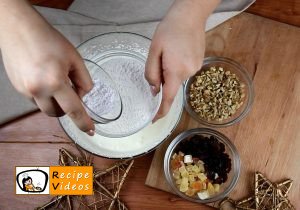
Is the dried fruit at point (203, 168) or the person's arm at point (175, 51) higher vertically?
the person's arm at point (175, 51)

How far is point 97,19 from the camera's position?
0.93 meters

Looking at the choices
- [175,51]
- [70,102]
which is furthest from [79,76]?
[175,51]

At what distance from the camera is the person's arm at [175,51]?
618mm

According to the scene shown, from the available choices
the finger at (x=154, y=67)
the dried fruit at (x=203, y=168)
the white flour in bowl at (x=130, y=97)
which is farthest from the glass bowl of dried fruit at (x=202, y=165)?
the finger at (x=154, y=67)

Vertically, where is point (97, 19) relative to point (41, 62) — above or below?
above

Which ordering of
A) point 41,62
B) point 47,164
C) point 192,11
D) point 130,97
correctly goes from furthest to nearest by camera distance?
point 47,164 → point 130,97 → point 192,11 → point 41,62

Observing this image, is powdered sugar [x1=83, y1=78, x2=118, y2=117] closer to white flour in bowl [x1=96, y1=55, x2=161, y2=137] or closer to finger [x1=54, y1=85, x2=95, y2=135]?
white flour in bowl [x1=96, y1=55, x2=161, y2=137]

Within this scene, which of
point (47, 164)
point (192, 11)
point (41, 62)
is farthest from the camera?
point (47, 164)

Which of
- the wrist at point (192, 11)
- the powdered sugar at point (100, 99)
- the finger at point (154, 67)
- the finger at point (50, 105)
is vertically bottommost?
the finger at point (50, 105)

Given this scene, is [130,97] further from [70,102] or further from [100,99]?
[70,102]

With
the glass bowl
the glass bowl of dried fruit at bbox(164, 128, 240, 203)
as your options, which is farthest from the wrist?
the glass bowl of dried fruit at bbox(164, 128, 240, 203)

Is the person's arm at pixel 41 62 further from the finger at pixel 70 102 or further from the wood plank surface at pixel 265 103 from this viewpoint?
the wood plank surface at pixel 265 103

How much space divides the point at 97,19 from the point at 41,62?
16.4 inches

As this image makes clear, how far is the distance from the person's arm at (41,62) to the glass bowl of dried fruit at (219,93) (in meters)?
0.33
